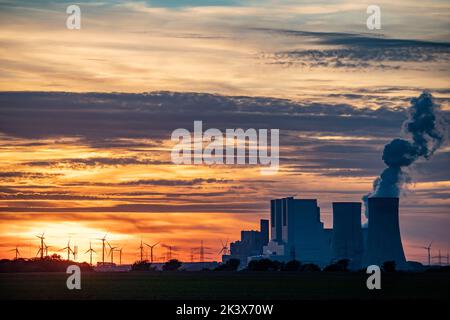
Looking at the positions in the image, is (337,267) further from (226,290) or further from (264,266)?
(226,290)

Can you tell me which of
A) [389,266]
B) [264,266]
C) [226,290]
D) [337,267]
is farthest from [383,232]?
[226,290]

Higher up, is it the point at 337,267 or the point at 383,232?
the point at 383,232

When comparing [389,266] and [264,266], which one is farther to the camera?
[264,266]

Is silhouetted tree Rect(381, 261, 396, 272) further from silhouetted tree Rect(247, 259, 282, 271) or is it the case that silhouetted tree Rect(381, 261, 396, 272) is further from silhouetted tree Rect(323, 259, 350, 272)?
silhouetted tree Rect(247, 259, 282, 271)
